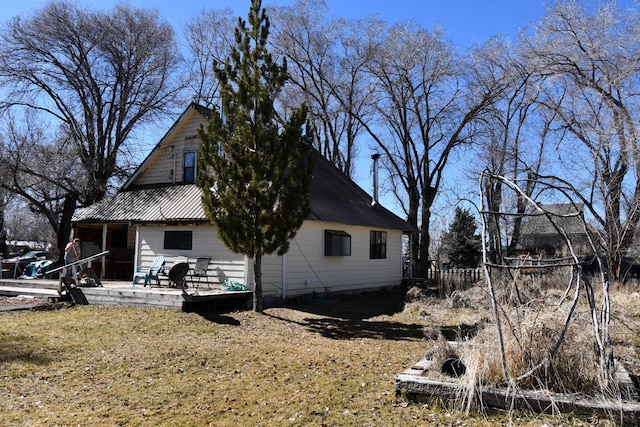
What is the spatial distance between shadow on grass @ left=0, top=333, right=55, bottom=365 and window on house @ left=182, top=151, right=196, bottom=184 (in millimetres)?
8114

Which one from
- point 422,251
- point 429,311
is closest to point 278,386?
point 429,311

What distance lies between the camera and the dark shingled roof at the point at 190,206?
14.2 meters

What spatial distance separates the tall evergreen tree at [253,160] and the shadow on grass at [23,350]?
4.11 meters

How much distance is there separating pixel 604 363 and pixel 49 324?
9.68 m

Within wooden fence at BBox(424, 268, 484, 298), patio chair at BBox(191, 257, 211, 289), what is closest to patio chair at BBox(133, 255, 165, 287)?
patio chair at BBox(191, 257, 211, 289)

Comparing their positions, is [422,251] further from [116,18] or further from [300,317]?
[116,18]

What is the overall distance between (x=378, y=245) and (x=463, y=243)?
17510 mm

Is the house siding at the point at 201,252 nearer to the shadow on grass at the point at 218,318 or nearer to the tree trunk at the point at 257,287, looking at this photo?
the tree trunk at the point at 257,287

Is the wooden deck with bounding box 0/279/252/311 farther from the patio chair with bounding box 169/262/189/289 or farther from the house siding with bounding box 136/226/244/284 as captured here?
the house siding with bounding box 136/226/244/284

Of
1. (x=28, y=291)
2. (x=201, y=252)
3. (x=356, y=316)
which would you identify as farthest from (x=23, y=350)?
(x=356, y=316)

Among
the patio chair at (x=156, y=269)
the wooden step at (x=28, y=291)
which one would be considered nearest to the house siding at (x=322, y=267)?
the patio chair at (x=156, y=269)

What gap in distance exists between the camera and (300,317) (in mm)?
11203

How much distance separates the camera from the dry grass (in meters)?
4.89

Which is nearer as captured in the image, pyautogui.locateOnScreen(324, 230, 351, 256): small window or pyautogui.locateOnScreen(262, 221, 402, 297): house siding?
pyautogui.locateOnScreen(262, 221, 402, 297): house siding
